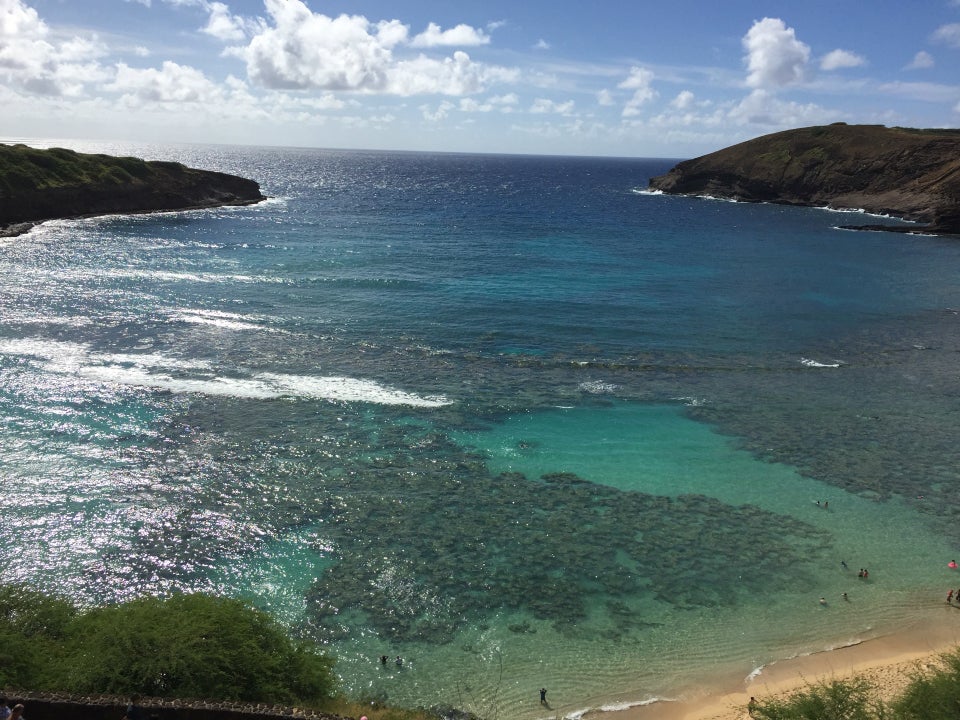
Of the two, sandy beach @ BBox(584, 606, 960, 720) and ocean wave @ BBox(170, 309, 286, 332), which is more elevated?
ocean wave @ BBox(170, 309, 286, 332)

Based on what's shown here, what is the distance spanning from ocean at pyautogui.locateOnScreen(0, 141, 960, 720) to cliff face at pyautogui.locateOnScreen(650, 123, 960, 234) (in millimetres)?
88158

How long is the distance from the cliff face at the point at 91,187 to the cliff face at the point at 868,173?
146 metres

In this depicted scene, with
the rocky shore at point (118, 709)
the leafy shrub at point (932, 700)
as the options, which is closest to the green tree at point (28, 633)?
the rocky shore at point (118, 709)

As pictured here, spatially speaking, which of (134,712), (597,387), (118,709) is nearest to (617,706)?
(134,712)

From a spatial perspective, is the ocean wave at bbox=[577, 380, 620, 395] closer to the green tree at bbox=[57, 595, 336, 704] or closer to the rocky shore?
the green tree at bbox=[57, 595, 336, 704]

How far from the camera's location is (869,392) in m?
55.5

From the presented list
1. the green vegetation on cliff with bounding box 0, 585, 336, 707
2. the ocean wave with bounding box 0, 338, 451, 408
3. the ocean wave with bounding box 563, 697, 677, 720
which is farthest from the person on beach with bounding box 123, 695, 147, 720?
the ocean wave with bounding box 0, 338, 451, 408

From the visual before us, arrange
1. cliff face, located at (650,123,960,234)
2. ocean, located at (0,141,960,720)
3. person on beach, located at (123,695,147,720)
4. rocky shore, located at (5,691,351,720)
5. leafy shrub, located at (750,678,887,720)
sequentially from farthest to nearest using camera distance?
1. cliff face, located at (650,123,960,234)
2. ocean, located at (0,141,960,720)
3. leafy shrub, located at (750,678,887,720)
4. rocky shore, located at (5,691,351,720)
5. person on beach, located at (123,695,147,720)

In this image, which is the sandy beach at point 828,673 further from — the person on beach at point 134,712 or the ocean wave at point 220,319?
the ocean wave at point 220,319

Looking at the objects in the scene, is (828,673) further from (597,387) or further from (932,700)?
(597,387)

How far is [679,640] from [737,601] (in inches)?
172

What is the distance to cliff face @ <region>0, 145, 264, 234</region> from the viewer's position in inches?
4707

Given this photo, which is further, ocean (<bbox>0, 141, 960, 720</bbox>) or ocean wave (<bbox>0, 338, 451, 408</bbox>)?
ocean wave (<bbox>0, 338, 451, 408</bbox>)

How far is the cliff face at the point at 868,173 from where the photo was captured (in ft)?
516
